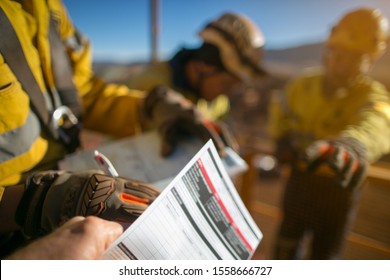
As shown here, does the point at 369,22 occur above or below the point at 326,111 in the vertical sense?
above

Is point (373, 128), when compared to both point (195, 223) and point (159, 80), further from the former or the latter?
point (159, 80)

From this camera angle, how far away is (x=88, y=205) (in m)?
0.59

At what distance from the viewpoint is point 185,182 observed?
2.03 ft

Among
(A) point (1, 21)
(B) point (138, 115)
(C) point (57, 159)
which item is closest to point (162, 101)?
(B) point (138, 115)

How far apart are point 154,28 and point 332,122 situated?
164 centimetres

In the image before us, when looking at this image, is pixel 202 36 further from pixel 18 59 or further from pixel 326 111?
pixel 18 59

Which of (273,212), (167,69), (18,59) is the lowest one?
(273,212)

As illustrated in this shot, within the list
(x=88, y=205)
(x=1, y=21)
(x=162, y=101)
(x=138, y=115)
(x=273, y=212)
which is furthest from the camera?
(x=273, y=212)

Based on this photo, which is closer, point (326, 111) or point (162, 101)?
point (162, 101)

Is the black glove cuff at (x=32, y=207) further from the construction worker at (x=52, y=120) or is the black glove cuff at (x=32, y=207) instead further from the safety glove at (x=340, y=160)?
the safety glove at (x=340, y=160)

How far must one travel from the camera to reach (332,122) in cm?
180

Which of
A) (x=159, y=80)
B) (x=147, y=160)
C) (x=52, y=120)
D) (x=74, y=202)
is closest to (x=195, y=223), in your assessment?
(x=74, y=202)
